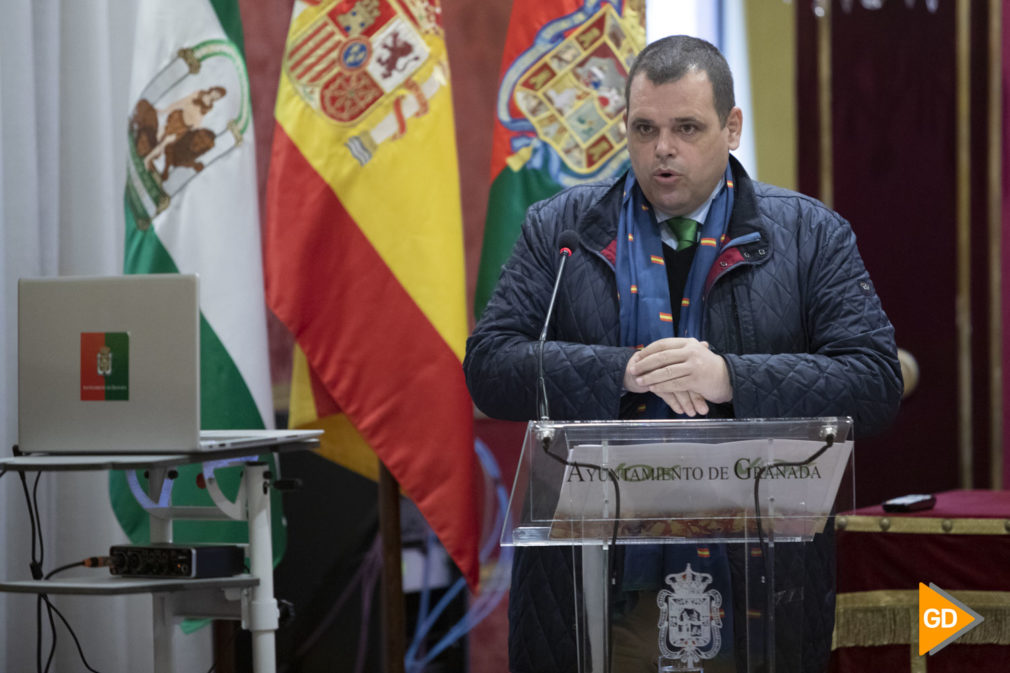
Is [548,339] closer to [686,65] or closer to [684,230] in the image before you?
[684,230]

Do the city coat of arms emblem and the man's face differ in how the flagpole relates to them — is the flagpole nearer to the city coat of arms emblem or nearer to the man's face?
the man's face

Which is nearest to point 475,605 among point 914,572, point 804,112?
point 914,572

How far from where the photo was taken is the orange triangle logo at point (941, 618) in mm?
2516

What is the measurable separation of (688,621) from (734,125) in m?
1.03

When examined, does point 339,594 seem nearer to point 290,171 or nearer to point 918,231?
point 290,171

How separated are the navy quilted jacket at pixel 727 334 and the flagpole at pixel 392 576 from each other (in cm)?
108

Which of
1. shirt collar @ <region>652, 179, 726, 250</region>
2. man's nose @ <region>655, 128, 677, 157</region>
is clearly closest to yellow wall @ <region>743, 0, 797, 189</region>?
A: shirt collar @ <region>652, 179, 726, 250</region>

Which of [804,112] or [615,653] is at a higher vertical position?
[804,112]

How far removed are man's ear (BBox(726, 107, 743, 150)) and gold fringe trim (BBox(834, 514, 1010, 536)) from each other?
3.22ft

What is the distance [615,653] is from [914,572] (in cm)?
143

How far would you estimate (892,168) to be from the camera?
348cm

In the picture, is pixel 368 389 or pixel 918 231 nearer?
pixel 368 389

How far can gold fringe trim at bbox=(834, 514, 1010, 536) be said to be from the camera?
8.27ft

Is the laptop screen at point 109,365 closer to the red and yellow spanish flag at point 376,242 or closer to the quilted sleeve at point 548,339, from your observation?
the quilted sleeve at point 548,339
